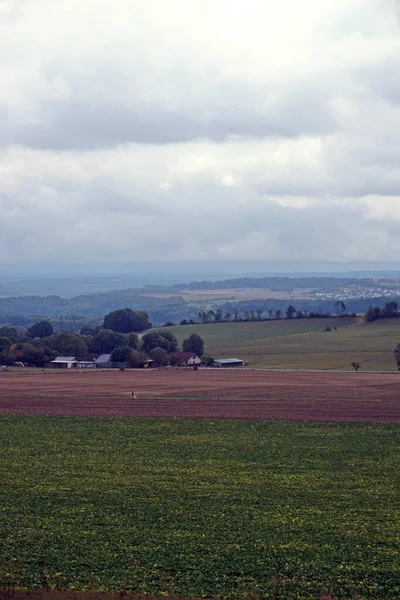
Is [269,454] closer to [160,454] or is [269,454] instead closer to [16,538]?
[160,454]

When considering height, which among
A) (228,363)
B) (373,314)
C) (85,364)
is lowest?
(85,364)

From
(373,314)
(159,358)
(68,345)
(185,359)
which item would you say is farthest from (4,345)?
(373,314)

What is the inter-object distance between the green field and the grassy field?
5894 cm

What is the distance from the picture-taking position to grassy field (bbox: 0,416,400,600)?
16219 millimetres

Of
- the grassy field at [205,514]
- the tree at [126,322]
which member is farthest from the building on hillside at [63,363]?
the grassy field at [205,514]

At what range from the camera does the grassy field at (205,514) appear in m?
16.2

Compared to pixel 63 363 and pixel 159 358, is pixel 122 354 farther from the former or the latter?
pixel 63 363

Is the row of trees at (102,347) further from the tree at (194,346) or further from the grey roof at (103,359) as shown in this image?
the grey roof at (103,359)

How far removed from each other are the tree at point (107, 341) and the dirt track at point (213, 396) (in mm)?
35510

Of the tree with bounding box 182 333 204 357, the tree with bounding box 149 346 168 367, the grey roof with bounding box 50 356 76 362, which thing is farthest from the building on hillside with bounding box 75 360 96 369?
the tree with bounding box 182 333 204 357

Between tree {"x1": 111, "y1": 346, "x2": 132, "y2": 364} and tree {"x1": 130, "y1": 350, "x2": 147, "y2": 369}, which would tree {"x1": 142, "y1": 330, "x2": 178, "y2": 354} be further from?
tree {"x1": 130, "y1": 350, "x2": 147, "y2": 369}

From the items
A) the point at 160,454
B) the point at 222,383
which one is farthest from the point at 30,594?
the point at 222,383

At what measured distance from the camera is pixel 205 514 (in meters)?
20.7

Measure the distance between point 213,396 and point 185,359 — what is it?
4581 centimetres
